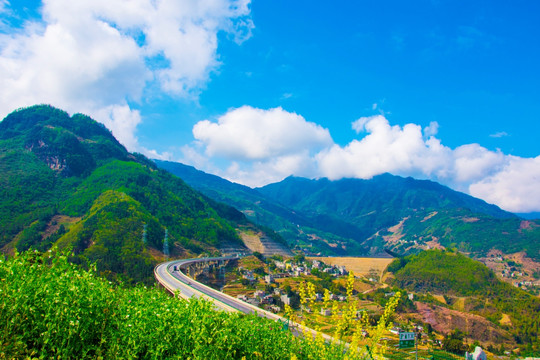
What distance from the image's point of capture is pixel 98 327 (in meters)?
9.02

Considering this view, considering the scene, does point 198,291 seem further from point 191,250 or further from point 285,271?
point 285,271

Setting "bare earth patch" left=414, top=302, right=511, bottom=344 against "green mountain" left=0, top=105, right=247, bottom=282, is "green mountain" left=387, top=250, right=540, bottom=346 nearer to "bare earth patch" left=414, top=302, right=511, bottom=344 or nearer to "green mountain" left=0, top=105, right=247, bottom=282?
"bare earth patch" left=414, top=302, right=511, bottom=344

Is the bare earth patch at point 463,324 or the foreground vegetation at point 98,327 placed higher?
the foreground vegetation at point 98,327

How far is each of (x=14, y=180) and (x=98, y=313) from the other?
144 meters

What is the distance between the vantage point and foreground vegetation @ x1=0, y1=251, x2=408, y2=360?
25.8 ft

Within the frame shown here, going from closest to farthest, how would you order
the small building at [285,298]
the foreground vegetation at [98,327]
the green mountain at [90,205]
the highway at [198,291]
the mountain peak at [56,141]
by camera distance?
the foreground vegetation at [98,327] → the highway at [198,291] → the small building at [285,298] → the green mountain at [90,205] → the mountain peak at [56,141]

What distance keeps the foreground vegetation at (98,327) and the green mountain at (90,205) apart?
62.3m

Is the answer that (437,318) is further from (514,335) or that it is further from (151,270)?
(151,270)

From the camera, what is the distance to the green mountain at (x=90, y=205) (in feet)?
285

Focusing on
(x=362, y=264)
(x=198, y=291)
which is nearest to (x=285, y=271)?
(x=362, y=264)

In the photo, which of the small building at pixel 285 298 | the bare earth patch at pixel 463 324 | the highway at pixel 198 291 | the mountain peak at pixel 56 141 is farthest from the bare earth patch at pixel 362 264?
the mountain peak at pixel 56 141

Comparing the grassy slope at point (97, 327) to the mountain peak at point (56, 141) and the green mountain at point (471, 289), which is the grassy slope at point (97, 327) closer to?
the green mountain at point (471, 289)

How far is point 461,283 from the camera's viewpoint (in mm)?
120562

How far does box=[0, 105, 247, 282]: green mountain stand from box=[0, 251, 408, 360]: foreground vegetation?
62.3m
